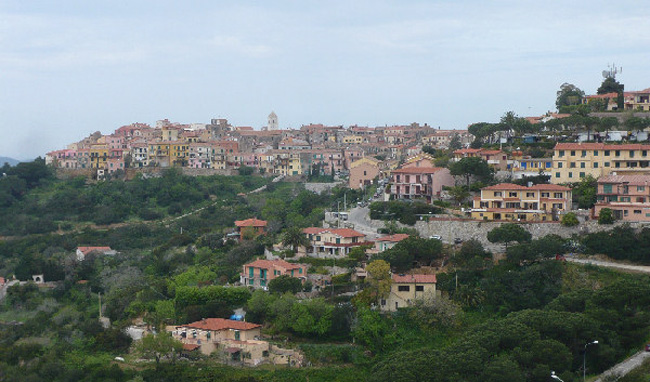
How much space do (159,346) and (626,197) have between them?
1836cm

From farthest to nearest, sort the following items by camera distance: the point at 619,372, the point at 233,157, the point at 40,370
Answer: the point at 233,157 → the point at 40,370 → the point at 619,372

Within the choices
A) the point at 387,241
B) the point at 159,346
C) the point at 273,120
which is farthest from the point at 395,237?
the point at 273,120

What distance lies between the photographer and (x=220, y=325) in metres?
28.3

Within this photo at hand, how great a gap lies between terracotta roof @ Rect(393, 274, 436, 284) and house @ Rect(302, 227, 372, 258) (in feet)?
13.9

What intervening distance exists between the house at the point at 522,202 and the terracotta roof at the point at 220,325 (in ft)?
36.5

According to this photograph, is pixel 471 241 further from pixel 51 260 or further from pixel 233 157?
pixel 233 157

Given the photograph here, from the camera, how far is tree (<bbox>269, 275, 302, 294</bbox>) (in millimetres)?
30625

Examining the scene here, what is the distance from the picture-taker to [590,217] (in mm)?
32125

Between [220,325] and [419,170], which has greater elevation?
[419,170]

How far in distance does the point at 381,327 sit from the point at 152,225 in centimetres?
2519

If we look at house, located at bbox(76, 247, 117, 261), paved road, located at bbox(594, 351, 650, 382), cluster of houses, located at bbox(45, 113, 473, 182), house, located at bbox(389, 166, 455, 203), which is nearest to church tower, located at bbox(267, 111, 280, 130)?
cluster of houses, located at bbox(45, 113, 473, 182)

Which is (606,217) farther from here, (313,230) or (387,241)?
(313,230)

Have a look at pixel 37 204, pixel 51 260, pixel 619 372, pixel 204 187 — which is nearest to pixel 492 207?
pixel 619 372

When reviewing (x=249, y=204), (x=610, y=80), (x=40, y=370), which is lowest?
(x=40, y=370)
